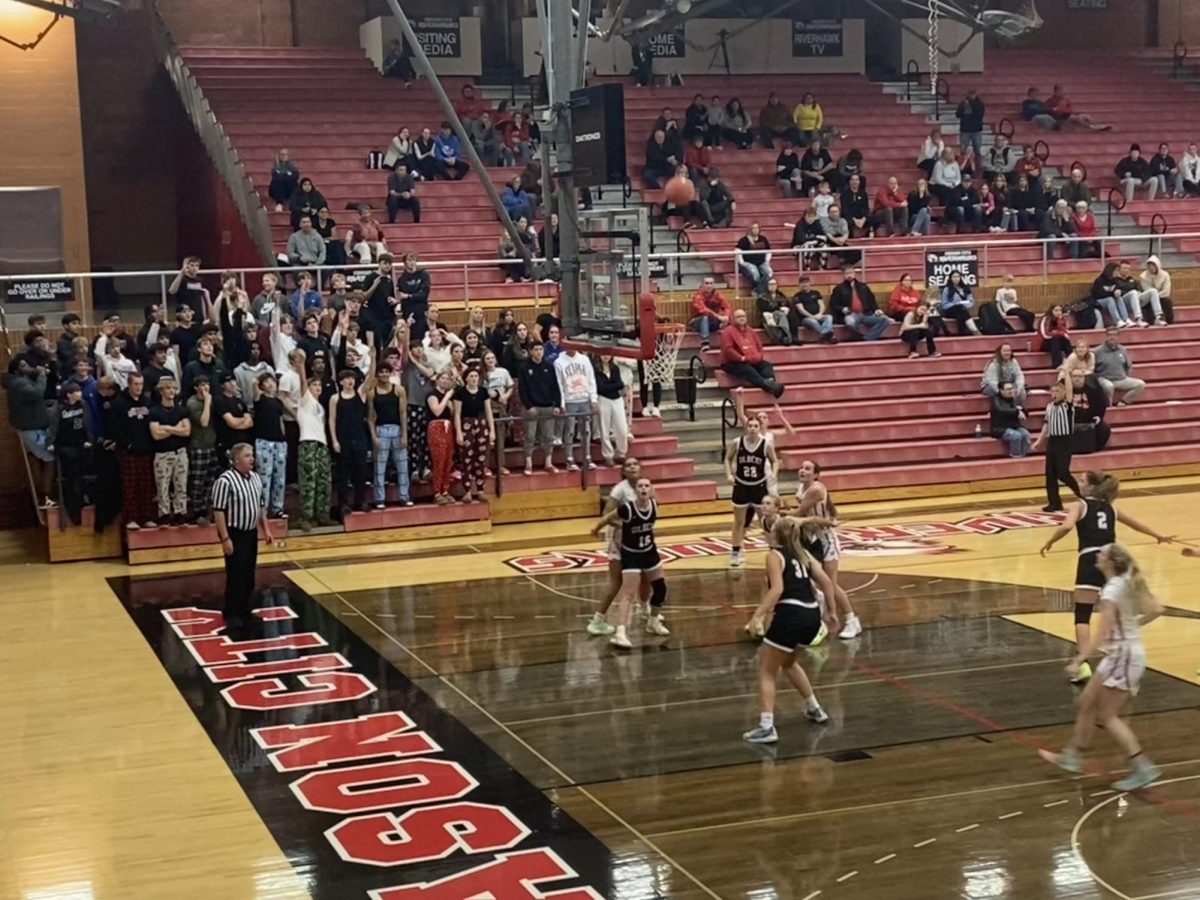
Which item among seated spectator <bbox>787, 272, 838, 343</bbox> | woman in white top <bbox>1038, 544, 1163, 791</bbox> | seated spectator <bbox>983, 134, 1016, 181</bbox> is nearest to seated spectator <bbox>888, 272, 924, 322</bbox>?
seated spectator <bbox>787, 272, 838, 343</bbox>

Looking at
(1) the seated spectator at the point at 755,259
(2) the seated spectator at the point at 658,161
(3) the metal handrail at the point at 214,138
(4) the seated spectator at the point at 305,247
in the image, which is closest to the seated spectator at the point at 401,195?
(3) the metal handrail at the point at 214,138

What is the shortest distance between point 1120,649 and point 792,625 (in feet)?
7.14

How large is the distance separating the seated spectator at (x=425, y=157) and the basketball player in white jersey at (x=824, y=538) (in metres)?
15.5

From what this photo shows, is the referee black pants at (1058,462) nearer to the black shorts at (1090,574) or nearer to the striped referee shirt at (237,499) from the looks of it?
the black shorts at (1090,574)

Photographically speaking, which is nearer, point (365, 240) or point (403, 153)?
point (365, 240)

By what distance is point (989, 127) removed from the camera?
33.2m

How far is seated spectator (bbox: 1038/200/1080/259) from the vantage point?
2819cm

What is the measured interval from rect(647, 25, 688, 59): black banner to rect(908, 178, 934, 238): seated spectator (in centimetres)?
752

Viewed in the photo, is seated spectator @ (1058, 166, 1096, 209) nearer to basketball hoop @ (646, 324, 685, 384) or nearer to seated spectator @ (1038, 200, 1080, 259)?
seated spectator @ (1038, 200, 1080, 259)

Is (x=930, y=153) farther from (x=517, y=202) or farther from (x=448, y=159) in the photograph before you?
(x=448, y=159)

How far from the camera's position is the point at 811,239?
26234 millimetres

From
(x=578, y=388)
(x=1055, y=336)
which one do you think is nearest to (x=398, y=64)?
(x=578, y=388)

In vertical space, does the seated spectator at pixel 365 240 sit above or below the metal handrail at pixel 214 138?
below

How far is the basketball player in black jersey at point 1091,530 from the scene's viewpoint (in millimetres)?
11719
